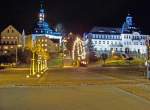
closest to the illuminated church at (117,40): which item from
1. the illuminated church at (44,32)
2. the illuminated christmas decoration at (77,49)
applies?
the illuminated church at (44,32)

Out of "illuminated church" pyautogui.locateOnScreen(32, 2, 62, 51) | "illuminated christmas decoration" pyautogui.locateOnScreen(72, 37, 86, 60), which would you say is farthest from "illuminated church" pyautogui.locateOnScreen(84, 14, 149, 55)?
"illuminated christmas decoration" pyautogui.locateOnScreen(72, 37, 86, 60)

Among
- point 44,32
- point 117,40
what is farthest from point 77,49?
point 44,32

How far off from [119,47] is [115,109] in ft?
550

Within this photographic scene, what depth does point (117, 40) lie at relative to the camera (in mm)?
183125

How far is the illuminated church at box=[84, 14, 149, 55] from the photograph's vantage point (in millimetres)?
179000

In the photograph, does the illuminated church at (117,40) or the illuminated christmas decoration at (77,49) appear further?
the illuminated church at (117,40)

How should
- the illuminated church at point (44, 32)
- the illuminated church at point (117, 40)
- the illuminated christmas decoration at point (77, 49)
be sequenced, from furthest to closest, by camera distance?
the illuminated church at point (44, 32) < the illuminated church at point (117, 40) < the illuminated christmas decoration at point (77, 49)

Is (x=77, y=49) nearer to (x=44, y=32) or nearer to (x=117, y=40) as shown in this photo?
(x=117, y=40)

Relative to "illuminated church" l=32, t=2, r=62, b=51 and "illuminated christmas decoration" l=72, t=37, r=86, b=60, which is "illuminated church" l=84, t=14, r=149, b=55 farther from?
"illuminated christmas decoration" l=72, t=37, r=86, b=60

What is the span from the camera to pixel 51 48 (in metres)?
170

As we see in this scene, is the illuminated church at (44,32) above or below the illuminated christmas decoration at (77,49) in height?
above

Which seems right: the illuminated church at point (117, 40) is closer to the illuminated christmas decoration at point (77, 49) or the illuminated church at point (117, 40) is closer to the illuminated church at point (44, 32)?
the illuminated church at point (44, 32)

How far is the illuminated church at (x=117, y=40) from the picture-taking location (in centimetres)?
17900

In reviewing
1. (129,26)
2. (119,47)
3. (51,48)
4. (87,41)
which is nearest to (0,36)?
(51,48)
